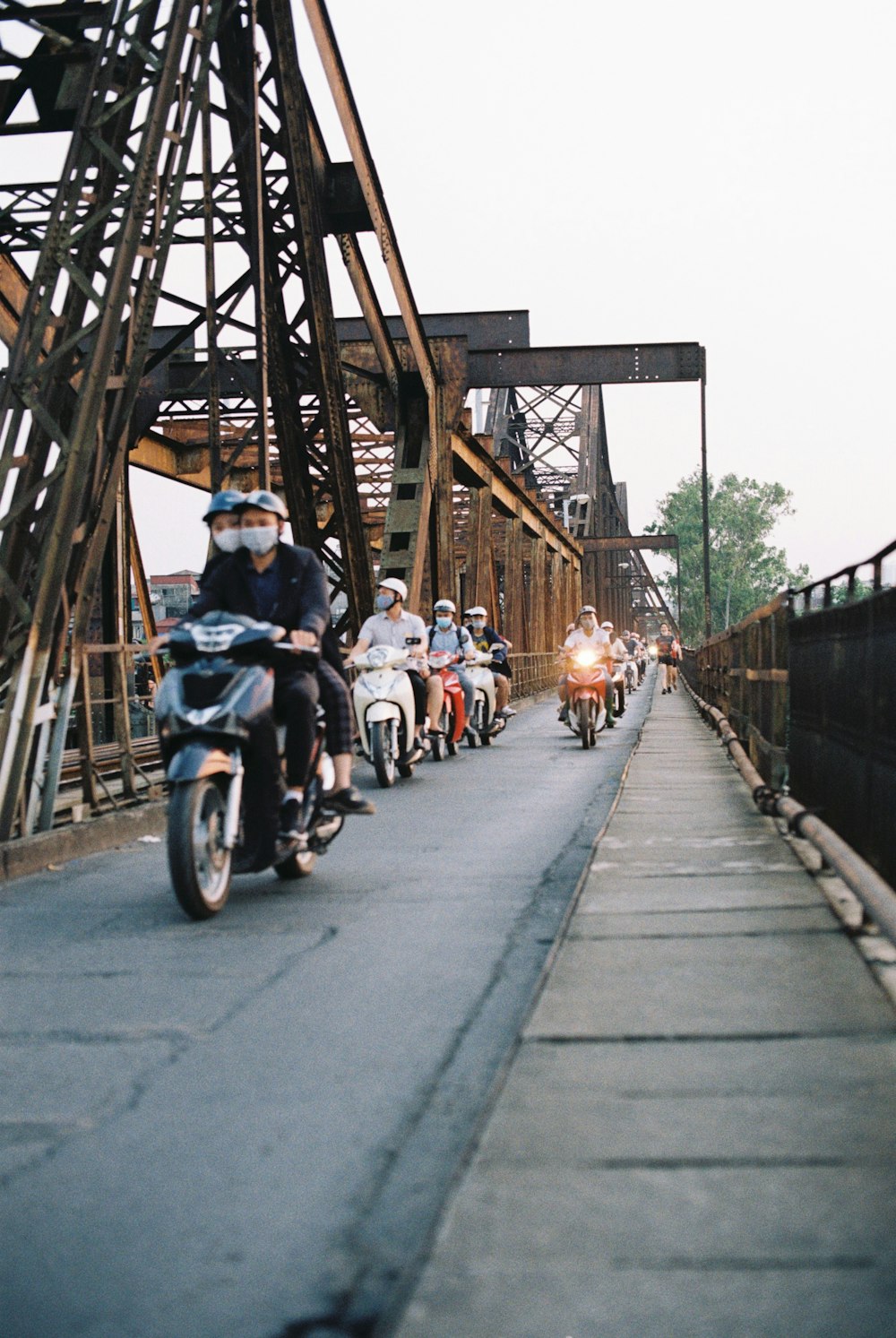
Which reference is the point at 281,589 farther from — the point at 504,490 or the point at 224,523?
the point at 504,490

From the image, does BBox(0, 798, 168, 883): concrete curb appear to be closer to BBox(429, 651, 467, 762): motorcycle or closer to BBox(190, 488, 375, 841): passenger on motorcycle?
BBox(190, 488, 375, 841): passenger on motorcycle

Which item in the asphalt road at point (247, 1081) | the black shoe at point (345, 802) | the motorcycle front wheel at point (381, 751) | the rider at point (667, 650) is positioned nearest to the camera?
the asphalt road at point (247, 1081)

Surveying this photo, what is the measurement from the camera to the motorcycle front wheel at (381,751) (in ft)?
39.6

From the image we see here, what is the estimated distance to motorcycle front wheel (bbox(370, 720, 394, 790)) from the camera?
39.6ft

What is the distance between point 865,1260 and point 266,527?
4.67m

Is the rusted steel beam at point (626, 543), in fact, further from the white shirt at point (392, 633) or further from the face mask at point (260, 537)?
the face mask at point (260, 537)

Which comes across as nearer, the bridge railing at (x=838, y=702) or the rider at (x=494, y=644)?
the bridge railing at (x=838, y=702)

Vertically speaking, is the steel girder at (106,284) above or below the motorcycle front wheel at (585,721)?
above

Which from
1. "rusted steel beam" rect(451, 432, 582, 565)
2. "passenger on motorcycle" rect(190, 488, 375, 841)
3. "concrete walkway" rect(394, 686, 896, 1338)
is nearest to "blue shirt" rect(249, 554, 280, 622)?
"passenger on motorcycle" rect(190, 488, 375, 841)

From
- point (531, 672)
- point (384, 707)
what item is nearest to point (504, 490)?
point (531, 672)

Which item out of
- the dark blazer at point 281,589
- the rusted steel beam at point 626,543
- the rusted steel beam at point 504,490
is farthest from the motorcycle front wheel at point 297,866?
the rusted steel beam at point 626,543

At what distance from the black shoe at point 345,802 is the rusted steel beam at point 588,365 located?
13648 mm

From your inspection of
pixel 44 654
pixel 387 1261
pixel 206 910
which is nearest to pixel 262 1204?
pixel 387 1261

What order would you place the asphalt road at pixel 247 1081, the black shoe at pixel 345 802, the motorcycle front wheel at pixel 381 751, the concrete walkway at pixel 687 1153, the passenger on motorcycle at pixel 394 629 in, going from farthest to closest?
1. the passenger on motorcycle at pixel 394 629
2. the motorcycle front wheel at pixel 381 751
3. the black shoe at pixel 345 802
4. the asphalt road at pixel 247 1081
5. the concrete walkway at pixel 687 1153
